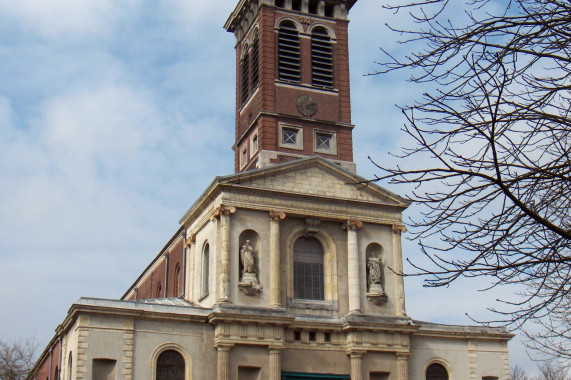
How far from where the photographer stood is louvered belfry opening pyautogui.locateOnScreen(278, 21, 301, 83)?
1645 inches

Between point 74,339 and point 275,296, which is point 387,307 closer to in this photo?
point 275,296

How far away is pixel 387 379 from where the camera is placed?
32.4 meters

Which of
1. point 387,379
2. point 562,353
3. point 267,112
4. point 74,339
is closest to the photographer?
point 562,353

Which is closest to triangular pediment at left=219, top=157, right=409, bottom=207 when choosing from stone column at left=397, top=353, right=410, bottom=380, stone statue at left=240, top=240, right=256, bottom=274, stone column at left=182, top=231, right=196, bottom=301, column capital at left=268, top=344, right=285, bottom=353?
stone statue at left=240, top=240, right=256, bottom=274

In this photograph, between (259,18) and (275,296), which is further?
(259,18)

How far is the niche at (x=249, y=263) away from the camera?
3158cm

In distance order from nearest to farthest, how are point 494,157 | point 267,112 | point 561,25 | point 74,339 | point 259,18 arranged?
1. point 494,157
2. point 561,25
3. point 74,339
4. point 267,112
5. point 259,18

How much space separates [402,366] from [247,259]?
24.9ft

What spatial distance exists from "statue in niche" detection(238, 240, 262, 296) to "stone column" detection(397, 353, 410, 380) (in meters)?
6.34

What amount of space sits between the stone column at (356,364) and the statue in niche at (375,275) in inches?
111

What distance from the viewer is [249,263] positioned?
3180 cm

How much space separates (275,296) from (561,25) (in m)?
22.1

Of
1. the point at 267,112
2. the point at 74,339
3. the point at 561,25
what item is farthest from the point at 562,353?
the point at 267,112

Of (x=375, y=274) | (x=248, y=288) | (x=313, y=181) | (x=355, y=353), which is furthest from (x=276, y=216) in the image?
(x=355, y=353)
